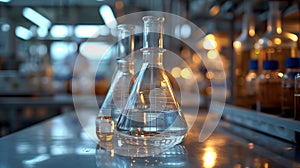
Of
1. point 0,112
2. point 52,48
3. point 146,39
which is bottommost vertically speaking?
point 0,112

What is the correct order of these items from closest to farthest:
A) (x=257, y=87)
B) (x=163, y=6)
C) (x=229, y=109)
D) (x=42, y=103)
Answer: (x=257, y=87)
(x=229, y=109)
(x=163, y=6)
(x=42, y=103)

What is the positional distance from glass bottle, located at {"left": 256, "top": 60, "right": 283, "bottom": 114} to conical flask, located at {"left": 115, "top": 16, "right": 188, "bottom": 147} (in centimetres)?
36

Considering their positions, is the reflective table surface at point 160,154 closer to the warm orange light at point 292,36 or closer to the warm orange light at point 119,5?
the warm orange light at point 292,36

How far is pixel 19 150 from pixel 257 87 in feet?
2.10

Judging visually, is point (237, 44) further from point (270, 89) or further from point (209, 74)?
point (209, 74)

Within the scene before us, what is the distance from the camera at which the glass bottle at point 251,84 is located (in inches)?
36.6

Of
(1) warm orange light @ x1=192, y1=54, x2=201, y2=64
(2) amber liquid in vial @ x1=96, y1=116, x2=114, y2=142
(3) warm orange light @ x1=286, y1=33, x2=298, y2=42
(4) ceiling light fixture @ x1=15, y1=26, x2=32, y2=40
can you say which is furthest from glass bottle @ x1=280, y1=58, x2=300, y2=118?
(4) ceiling light fixture @ x1=15, y1=26, x2=32, y2=40

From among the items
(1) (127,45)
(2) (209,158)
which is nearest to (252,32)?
(1) (127,45)

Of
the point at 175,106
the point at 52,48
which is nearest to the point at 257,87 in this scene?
the point at 175,106

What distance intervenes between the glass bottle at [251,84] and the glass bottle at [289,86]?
20 centimetres

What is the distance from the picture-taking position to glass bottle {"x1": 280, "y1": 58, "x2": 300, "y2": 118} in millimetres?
680

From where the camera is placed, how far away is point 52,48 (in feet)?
8.89

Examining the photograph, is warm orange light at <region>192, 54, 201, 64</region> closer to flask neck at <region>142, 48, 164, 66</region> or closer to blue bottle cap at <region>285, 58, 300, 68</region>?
blue bottle cap at <region>285, 58, 300, 68</region>

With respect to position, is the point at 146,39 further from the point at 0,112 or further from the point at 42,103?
the point at 0,112
